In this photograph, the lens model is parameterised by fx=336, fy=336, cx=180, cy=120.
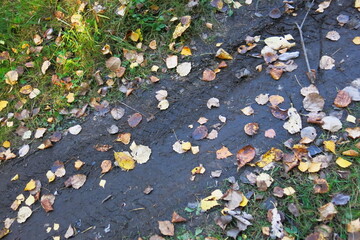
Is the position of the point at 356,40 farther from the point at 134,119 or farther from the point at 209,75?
the point at 134,119

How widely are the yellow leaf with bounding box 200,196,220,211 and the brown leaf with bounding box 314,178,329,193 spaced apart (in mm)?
672

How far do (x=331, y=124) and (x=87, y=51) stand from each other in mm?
2353

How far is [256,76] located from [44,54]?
222 centimetres

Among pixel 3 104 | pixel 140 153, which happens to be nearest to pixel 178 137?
pixel 140 153

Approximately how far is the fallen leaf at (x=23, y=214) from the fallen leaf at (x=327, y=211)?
218 cm

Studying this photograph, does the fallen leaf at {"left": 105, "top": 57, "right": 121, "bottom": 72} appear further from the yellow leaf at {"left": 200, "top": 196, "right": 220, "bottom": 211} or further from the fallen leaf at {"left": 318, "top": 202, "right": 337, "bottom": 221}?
the fallen leaf at {"left": 318, "top": 202, "right": 337, "bottom": 221}

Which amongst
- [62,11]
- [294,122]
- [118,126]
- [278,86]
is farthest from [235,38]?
[62,11]

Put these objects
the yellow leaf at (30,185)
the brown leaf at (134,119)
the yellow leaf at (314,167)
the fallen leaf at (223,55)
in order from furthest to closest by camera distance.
A: the fallen leaf at (223,55) < the brown leaf at (134,119) < the yellow leaf at (30,185) < the yellow leaf at (314,167)

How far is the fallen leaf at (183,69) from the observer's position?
10.2ft

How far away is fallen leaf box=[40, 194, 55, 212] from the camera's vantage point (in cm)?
267

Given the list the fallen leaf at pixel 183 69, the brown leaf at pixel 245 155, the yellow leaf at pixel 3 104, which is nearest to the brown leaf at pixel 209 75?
the fallen leaf at pixel 183 69

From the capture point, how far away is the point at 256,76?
9.75ft

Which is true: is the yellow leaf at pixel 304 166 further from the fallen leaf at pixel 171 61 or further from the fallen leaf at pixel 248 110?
the fallen leaf at pixel 171 61

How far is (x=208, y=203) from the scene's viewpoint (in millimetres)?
2361
